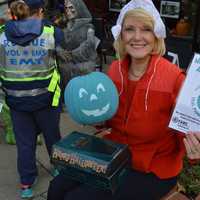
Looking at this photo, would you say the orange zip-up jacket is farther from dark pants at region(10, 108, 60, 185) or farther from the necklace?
dark pants at region(10, 108, 60, 185)

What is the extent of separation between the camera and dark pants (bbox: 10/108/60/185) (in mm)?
3662

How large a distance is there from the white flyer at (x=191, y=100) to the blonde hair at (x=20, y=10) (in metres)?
1.76

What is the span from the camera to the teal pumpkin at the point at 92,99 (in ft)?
7.66

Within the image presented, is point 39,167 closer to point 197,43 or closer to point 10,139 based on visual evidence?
point 10,139

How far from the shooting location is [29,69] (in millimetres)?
3473

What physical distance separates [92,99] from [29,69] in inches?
49.7

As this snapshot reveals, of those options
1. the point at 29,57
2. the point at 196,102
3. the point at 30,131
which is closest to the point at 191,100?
the point at 196,102

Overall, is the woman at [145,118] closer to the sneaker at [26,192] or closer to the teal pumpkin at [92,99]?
the teal pumpkin at [92,99]

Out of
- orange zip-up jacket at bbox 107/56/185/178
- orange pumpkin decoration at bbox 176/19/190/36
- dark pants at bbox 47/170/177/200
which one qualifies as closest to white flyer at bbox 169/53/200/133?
orange zip-up jacket at bbox 107/56/185/178

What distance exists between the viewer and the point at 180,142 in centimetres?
252

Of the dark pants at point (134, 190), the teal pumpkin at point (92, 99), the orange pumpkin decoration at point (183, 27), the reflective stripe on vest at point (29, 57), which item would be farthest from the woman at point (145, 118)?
the orange pumpkin decoration at point (183, 27)

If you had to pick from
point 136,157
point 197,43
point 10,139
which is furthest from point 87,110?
point 197,43

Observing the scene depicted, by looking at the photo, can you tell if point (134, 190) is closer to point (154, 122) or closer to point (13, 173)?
point (154, 122)

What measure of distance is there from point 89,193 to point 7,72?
1401 mm
